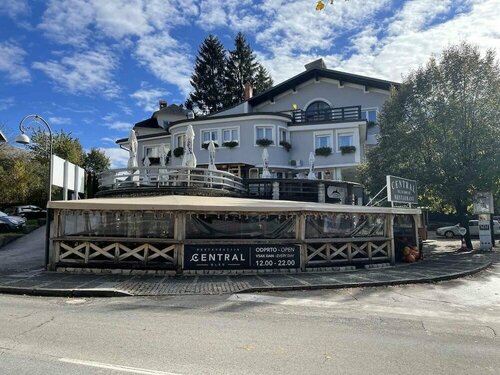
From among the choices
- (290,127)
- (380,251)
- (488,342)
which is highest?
(290,127)

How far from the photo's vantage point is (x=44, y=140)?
4566 centimetres

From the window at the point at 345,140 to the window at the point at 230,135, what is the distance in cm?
782

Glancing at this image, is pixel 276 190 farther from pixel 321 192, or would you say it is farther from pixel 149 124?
pixel 149 124

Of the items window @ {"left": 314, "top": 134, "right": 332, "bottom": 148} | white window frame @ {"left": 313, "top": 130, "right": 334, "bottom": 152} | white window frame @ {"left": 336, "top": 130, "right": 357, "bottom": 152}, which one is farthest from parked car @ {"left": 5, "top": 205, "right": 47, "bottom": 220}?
white window frame @ {"left": 336, "top": 130, "right": 357, "bottom": 152}

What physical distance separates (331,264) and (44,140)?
134ft

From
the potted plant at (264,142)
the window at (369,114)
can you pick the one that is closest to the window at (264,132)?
the potted plant at (264,142)

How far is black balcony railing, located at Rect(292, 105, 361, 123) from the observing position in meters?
33.4

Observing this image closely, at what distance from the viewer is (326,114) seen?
3422 cm

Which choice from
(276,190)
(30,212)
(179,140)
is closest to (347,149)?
(276,190)

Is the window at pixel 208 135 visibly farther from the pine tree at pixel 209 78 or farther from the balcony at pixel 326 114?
the pine tree at pixel 209 78

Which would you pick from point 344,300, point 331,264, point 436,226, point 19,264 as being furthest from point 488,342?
point 436,226

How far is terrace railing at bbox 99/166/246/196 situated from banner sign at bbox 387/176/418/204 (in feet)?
24.4

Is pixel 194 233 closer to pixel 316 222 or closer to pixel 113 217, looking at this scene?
pixel 113 217

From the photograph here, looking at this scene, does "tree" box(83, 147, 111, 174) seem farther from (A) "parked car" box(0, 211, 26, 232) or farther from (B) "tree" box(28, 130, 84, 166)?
(A) "parked car" box(0, 211, 26, 232)
